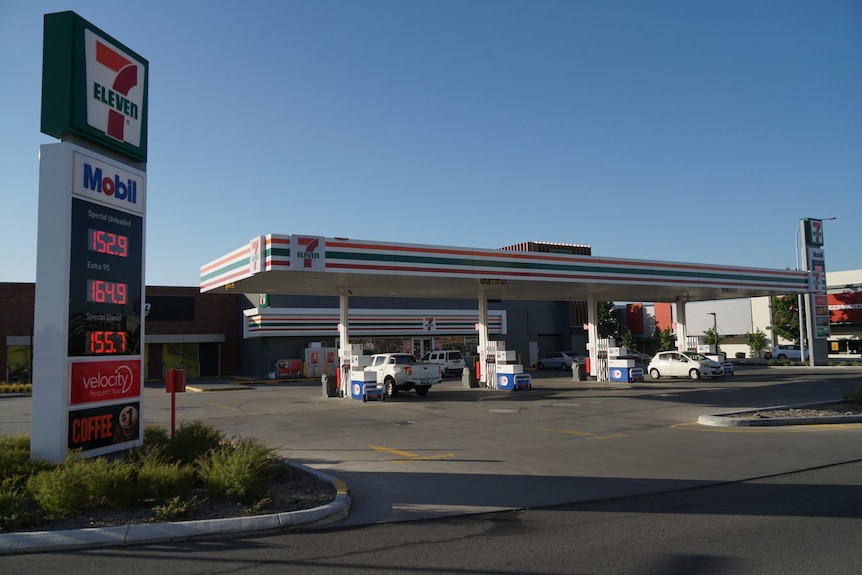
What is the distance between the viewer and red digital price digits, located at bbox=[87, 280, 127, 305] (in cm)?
1025

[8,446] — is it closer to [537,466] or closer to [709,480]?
[537,466]

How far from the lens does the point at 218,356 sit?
155 ft

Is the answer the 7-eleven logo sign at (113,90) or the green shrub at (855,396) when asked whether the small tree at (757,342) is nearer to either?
the green shrub at (855,396)

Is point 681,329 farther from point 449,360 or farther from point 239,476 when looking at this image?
point 239,476

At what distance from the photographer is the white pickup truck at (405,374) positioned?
25.8m

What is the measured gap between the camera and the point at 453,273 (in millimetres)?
Result: 25375

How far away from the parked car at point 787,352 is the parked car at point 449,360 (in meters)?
28.8

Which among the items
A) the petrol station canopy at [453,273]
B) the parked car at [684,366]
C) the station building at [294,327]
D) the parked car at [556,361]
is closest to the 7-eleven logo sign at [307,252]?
the petrol station canopy at [453,273]

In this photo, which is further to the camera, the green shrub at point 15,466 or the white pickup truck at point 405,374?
the white pickup truck at point 405,374

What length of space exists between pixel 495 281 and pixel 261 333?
65.8 feet

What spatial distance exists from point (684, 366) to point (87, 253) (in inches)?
1232

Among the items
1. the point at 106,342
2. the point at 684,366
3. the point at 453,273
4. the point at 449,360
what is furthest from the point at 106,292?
the point at 449,360

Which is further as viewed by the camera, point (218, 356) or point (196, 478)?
point (218, 356)

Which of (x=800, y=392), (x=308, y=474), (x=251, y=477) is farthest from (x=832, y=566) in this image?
(x=800, y=392)
